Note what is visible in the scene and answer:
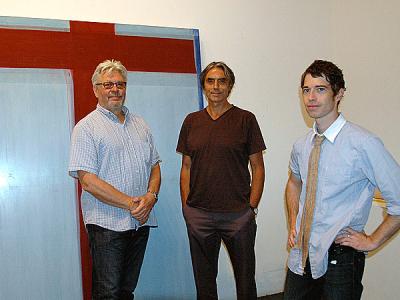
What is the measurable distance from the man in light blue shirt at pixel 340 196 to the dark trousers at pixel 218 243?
1.93 feet

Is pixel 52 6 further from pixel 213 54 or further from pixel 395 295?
pixel 395 295

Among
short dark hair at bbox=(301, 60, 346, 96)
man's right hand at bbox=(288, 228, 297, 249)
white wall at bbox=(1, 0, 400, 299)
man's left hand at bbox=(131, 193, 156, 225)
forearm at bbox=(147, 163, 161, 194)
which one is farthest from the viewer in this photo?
white wall at bbox=(1, 0, 400, 299)

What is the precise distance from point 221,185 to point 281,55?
148cm

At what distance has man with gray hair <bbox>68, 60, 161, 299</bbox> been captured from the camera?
2053mm

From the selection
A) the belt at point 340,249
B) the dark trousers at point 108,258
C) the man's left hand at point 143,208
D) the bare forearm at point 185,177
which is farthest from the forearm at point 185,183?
the belt at point 340,249

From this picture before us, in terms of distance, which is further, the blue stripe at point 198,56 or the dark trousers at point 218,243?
the blue stripe at point 198,56

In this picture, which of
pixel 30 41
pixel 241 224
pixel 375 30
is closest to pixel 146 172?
pixel 241 224

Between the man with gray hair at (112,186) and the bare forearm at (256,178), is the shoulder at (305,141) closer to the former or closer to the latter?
the bare forearm at (256,178)

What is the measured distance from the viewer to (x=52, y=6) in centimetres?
254

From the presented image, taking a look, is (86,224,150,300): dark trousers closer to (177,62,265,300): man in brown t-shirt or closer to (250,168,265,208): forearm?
(177,62,265,300): man in brown t-shirt

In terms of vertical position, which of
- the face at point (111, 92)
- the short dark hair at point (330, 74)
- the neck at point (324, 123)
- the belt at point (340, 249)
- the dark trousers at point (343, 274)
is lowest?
the dark trousers at point (343, 274)

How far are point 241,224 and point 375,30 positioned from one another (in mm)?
1797

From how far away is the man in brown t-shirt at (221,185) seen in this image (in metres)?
2.30

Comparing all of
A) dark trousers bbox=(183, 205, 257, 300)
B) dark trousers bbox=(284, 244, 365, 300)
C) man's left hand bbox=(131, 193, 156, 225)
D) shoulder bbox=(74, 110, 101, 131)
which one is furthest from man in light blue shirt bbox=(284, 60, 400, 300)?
shoulder bbox=(74, 110, 101, 131)
